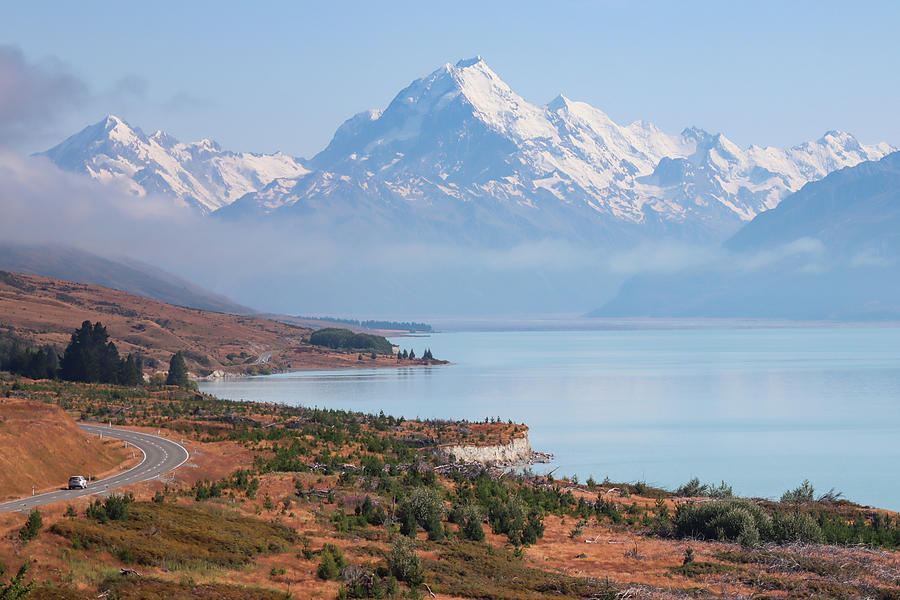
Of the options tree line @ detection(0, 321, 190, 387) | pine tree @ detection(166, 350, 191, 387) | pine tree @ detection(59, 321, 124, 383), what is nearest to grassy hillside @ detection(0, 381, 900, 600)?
pine tree @ detection(59, 321, 124, 383)

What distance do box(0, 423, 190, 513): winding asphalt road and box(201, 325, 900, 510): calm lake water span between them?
32402mm

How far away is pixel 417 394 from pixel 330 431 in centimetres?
8144

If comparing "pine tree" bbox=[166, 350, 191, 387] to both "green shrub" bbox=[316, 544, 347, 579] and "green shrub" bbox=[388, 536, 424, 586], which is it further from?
"green shrub" bbox=[388, 536, 424, 586]

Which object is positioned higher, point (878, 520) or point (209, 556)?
point (878, 520)

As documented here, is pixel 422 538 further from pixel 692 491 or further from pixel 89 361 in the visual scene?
pixel 89 361

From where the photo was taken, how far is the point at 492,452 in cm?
7731

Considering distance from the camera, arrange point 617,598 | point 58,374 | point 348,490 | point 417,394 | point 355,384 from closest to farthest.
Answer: point 617,598, point 348,490, point 58,374, point 417,394, point 355,384

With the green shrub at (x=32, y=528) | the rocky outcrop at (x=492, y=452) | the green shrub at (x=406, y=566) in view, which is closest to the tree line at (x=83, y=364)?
the rocky outcrop at (x=492, y=452)

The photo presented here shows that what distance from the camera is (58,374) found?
109 meters

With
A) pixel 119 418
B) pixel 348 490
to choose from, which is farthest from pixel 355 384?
pixel 348 490

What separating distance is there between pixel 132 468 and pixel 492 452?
113ft

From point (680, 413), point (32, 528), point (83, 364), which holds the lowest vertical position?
point (32, 528)

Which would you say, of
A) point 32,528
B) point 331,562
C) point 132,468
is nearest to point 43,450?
point 132,468

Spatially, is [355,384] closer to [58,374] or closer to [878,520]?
[58,374]
